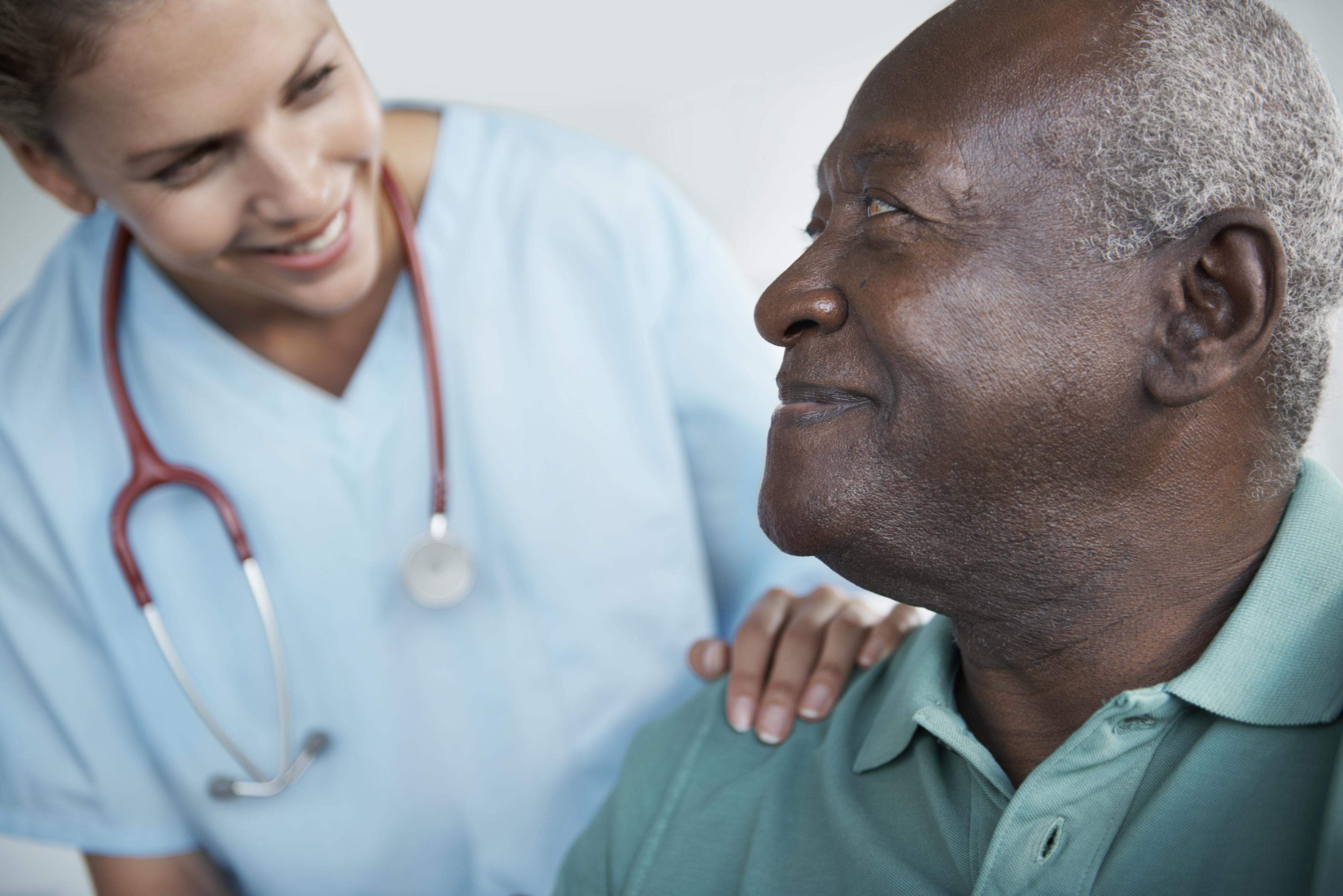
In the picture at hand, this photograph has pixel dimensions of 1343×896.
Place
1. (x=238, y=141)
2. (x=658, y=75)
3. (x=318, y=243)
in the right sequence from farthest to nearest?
(x=658, y=75) → (x=318, y=243) → (x=238, y=141)

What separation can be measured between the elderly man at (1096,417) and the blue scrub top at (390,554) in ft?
1.56

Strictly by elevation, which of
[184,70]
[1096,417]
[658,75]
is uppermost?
[658,75]

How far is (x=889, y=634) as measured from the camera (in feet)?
3.83

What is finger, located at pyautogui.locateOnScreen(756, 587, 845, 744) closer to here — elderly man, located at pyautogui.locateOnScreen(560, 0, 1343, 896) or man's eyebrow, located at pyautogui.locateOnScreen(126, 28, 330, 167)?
elderly man, located at pyautogui.locateOnScreen(560, 0, 1343, 896)

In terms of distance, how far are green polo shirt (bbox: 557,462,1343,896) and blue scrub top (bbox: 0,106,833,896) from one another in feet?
1.10

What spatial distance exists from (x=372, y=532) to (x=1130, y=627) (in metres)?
0.84

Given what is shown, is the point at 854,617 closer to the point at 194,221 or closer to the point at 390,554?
the point at 390,554

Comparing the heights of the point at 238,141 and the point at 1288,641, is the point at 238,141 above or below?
above

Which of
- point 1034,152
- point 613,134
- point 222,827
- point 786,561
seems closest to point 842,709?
point 786,561

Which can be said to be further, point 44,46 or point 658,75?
point 658,75

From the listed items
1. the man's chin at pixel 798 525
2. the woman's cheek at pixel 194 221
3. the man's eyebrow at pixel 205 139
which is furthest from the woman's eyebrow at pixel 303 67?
the man's chin at pixel 798 525

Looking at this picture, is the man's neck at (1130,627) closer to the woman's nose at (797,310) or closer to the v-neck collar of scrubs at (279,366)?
the woman's nose at (797,310)

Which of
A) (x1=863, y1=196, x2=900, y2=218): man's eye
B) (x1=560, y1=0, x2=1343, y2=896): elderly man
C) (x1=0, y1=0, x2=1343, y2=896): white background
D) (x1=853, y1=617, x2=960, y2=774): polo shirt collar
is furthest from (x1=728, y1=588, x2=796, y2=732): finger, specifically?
(x1=0, y1=0, x2=1343, y2=896): white background

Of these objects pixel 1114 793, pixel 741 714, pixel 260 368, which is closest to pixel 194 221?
pixel 260 368
